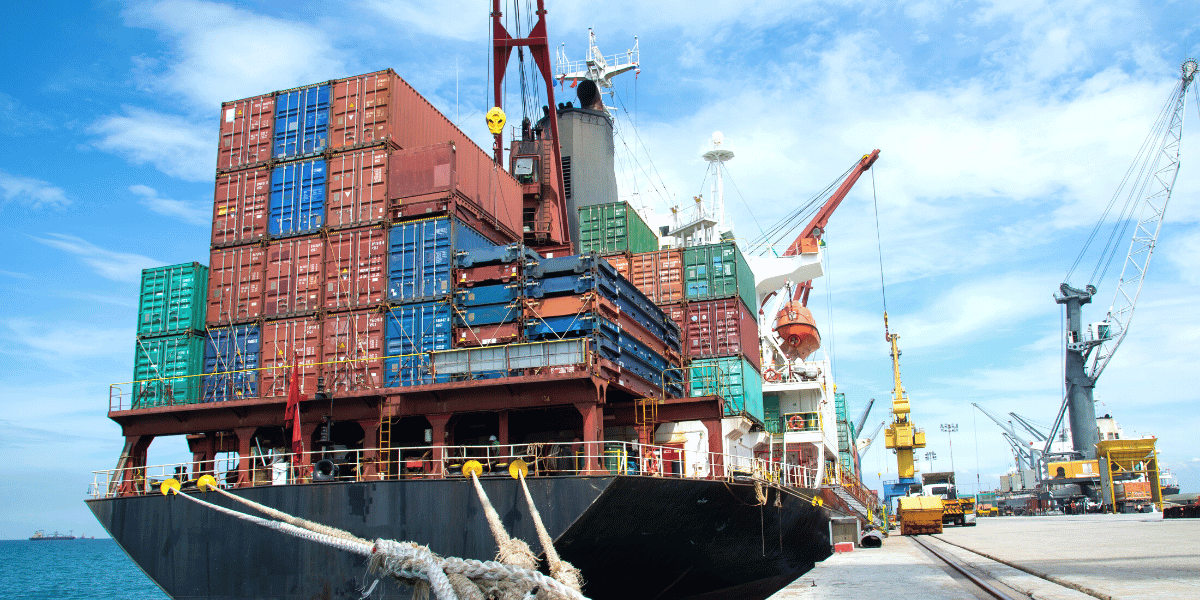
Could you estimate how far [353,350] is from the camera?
22.4 meters

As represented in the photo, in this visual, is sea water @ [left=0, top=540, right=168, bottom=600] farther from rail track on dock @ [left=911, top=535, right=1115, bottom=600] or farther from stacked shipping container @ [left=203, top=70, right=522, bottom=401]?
rail track on dock @ [left=911, top=535, right=1115, bottom=600]

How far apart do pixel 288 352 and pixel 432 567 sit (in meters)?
11.5

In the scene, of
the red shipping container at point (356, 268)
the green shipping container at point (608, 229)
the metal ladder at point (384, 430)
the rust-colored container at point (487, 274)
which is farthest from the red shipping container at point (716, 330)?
the metal ladder at point (384, 430)

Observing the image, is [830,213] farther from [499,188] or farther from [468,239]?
[468,239]

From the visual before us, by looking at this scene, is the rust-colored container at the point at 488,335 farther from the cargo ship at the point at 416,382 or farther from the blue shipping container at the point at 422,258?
the blue shipping container at the point at 422,258

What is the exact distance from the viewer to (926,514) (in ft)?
146

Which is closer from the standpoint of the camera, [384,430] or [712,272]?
[384,430]

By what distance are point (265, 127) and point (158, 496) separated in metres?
12.1

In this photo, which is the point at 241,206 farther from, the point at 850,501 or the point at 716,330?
the point at 850,501

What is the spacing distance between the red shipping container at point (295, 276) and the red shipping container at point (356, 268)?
0.32 meters

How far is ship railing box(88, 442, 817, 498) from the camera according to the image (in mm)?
17906

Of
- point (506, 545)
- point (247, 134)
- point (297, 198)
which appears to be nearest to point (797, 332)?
point (297, 198)

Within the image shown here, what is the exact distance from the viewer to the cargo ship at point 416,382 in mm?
→ 17312

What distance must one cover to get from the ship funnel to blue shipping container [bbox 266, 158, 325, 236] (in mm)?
23645
